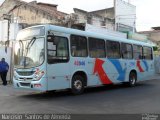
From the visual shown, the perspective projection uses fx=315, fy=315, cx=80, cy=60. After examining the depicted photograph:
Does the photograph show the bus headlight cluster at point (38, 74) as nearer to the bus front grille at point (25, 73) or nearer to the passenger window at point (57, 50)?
the bus front grille at point (25, 73)

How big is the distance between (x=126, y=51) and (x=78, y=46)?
193 inches

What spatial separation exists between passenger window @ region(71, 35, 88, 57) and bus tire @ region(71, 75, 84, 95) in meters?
1.03

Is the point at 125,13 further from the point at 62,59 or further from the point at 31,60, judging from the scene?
the point at 31,60

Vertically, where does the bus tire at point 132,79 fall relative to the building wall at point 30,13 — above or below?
below

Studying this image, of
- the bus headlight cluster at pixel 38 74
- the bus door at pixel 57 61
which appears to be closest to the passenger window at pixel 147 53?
the bus door at pixel 57 61

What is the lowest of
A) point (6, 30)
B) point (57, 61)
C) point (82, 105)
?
point (82, 105)

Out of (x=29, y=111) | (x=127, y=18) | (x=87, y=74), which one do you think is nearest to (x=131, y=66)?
(x=87, y=74)

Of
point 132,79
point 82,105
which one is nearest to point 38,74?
point 82,105

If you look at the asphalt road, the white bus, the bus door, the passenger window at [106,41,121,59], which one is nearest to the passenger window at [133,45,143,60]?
the passenger window at [106,41,121,59]

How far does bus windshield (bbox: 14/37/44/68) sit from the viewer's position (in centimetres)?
1274

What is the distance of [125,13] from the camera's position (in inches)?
1446

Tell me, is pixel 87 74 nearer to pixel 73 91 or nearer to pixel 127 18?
pixel 73 91

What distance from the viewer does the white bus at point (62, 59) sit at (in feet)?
41.7

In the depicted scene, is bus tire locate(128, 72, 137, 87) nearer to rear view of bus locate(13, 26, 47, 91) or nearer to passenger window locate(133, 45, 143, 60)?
passenger window locate(133, 45, 143, 60)
